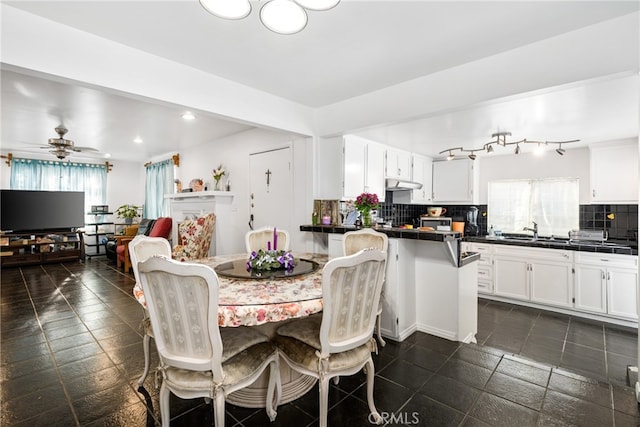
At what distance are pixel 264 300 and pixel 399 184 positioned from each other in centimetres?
344

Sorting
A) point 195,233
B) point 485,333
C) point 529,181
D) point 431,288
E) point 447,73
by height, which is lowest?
point 485,333

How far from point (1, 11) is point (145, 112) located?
6.68ft

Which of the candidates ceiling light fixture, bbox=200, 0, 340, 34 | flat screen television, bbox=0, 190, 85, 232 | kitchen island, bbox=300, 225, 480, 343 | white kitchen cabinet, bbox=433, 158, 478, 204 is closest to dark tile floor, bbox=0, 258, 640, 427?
kitchen island, bbox=300, 225, 480, 343

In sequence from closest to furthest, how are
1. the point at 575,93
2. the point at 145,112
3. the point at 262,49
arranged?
the point at 262,49 < the point at 575,93 < the point at 145,112

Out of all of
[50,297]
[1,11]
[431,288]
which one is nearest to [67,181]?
[50,297]

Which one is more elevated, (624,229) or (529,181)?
(529,181)

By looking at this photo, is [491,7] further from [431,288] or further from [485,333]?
[485,333]

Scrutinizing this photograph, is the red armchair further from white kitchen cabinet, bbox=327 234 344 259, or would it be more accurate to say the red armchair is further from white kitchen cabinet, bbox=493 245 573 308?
white kitchen cabinet, bbox=493 245 573 308

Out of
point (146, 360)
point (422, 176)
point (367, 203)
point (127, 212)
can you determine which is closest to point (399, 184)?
point (422, 176)

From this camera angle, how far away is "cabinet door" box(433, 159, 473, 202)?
16.9 ft

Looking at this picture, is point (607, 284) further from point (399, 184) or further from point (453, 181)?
point (399, 184)

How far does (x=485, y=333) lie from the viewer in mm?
3205

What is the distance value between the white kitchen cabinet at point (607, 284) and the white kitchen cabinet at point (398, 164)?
95.4 inches

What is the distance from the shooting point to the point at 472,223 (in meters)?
5.22
